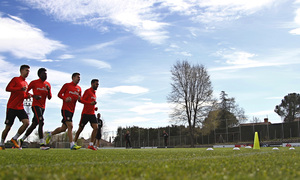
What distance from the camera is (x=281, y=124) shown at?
34.5m

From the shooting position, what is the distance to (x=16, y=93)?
364 inches

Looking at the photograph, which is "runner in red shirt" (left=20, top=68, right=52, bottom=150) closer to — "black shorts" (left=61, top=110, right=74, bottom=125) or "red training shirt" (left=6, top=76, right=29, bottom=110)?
"red training shirt" (left=6, top=76, right=29, bottom=110)

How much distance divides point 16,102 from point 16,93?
29 cm

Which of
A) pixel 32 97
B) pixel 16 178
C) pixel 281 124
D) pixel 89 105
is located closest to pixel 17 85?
pixel 32 97

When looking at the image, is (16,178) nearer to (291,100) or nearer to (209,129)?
(209,129)

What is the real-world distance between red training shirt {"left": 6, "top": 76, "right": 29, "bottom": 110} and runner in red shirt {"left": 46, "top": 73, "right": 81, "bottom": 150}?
1.18m

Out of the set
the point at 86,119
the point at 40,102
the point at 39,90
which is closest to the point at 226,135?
the point at 86,119

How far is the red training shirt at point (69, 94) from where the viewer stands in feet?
32.0

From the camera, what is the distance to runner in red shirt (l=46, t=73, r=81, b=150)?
962cm

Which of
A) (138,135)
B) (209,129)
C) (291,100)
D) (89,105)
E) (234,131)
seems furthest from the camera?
(291,100)

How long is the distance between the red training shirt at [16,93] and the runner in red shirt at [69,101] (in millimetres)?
1181

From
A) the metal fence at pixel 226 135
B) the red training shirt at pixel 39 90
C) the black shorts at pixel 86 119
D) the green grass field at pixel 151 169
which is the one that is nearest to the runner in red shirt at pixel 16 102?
the red training shirt at pixel 39 90

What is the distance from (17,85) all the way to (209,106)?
39205 mm

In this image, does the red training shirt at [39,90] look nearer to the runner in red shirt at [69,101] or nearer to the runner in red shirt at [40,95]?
the runner in red shirt at [40,95]
